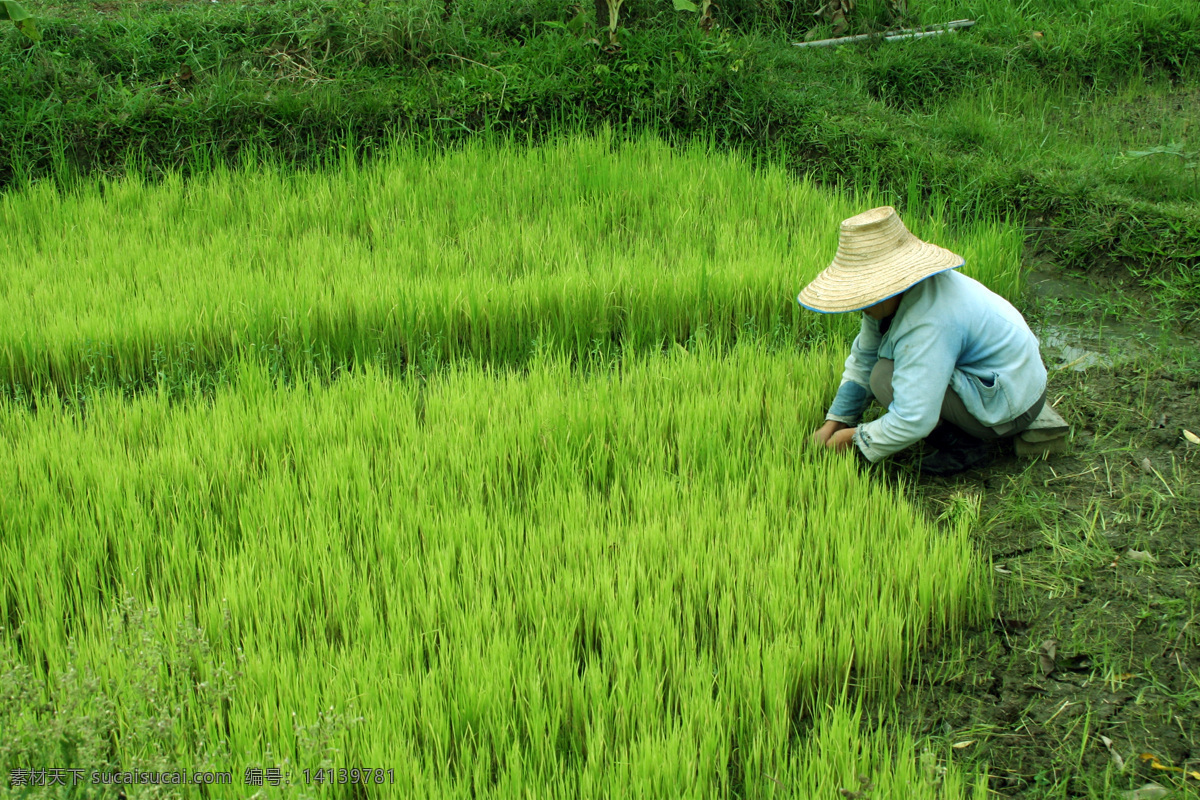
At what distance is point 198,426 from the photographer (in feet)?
8.68

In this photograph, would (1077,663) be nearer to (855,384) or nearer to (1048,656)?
(1048,656)

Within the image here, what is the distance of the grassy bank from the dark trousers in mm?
1824

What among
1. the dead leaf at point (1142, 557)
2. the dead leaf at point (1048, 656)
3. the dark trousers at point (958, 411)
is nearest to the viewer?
the dead leaf at point (1048, 656)

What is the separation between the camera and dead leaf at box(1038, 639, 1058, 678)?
1.89 m

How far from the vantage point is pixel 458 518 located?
220cm

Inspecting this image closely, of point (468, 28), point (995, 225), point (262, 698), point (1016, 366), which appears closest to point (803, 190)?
point (995, 225)

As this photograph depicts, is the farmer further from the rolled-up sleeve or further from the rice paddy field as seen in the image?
the rice paddy field

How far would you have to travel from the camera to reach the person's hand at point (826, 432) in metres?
2.55

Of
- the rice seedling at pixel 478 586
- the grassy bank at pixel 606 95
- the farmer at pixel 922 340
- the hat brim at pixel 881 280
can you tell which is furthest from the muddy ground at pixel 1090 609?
the grassy bank at pixel 606 95

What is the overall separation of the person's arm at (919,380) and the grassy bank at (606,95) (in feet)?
6.83

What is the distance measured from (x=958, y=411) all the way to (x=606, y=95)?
3.30m

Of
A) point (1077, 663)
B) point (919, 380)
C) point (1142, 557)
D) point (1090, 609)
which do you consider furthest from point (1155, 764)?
point (919, 380)

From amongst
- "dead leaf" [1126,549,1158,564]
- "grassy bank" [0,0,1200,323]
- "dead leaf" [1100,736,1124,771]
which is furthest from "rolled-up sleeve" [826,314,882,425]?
"grassy bank" [0,0,1200,323]

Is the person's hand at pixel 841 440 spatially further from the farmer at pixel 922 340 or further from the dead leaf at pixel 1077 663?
the dead leaf at pixel 1077 663
